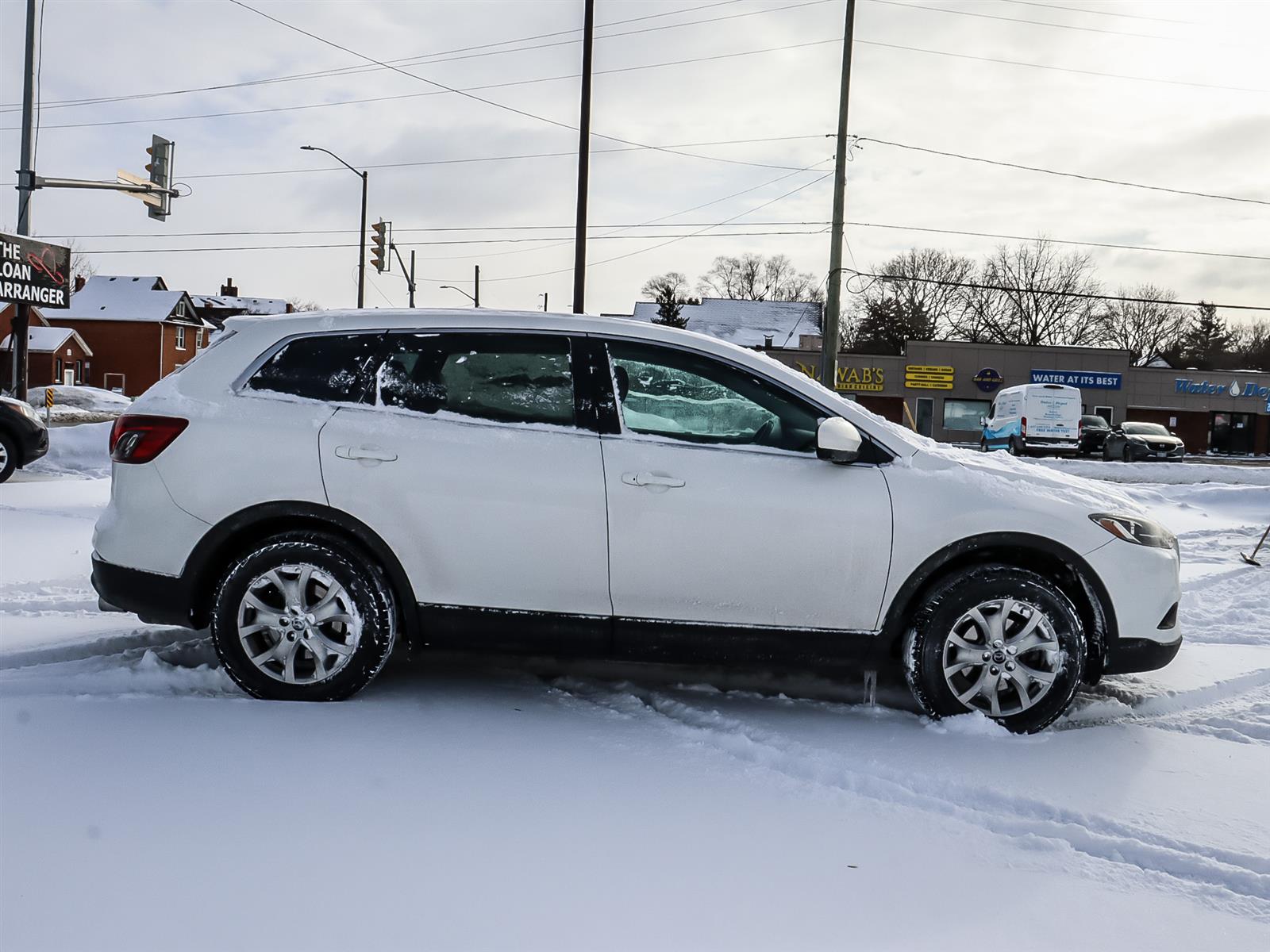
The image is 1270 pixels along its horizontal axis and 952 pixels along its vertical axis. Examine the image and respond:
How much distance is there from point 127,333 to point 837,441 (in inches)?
2818

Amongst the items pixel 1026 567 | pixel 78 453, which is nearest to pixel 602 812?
pixel 1026 567

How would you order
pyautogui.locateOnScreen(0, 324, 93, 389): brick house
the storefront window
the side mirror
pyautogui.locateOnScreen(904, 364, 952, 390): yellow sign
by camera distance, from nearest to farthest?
the side mirror, pyautogui.locateOnScreen(904, 364, 952, 390): yellow sign, the storefront window, pyautogui.locateOnScreen(0, 324, 93, 389): brick house

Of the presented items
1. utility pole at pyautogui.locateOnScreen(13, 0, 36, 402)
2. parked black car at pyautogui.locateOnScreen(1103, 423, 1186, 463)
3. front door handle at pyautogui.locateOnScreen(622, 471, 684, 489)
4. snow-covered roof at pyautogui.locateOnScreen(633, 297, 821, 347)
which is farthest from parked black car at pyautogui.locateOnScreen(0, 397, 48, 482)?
snow-covered roof at pyautogui.locateOnScreen(633, 297, 821, 347)

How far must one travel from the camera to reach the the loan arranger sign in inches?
792

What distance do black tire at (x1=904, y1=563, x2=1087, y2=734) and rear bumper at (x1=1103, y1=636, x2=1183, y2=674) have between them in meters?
0.16

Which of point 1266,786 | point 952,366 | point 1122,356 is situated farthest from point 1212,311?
point 1266,786

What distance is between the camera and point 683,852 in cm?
304

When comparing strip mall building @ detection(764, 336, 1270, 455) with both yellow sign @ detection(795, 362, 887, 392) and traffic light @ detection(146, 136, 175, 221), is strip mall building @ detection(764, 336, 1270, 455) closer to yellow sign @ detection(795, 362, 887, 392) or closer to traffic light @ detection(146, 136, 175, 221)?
yellow sign @ detection(795, 362, 887, 392)

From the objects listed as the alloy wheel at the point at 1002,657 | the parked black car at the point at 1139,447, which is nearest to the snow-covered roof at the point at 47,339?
the parked black car at the point at 1139,447

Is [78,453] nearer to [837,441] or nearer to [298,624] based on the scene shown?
[298,624]

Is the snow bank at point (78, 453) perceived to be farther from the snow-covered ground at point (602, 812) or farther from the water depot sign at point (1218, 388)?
the water depot sign at point (1218, 388)

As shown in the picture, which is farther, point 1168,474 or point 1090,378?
point 1090,378

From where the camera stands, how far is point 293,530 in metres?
4.32

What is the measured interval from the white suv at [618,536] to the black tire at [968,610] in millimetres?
11
